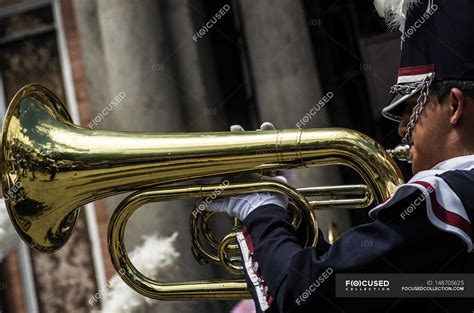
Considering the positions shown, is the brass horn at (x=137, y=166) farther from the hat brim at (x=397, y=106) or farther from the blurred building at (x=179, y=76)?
the blurred building at (x=179, y=76)

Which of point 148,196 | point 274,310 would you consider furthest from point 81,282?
point 274,310

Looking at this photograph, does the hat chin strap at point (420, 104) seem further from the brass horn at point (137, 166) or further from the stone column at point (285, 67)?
the stone column at point (285, 67)

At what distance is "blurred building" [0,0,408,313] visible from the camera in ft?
16.8

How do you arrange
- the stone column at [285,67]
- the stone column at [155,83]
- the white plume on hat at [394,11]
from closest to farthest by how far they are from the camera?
the white plume on hat at [394,11] < the stone column at [155,83] < the stone column at [285,67]

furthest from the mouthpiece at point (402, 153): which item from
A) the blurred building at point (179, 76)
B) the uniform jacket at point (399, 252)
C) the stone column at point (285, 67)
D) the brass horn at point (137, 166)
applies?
the stone column at point (285, 67)

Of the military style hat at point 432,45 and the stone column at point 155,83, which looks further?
the stone column at point 155,83

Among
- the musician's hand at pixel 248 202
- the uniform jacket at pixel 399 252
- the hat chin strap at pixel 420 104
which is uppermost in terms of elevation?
the hat chin strap at pixel 420 104

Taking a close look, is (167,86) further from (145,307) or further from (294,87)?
(145,307)

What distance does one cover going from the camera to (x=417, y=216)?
222 centimetres

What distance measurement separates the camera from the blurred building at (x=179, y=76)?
512 centimetres

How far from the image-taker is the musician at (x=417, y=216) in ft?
7.25

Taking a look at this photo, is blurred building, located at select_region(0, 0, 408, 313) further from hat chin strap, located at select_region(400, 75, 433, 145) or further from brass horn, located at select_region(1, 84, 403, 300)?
hat chin strap, located at select_region(400, 75, 433, 145)

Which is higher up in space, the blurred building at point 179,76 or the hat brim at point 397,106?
the blurred building at point 179,76

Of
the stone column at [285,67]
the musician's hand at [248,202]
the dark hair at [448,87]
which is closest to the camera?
the dark hair at [448,87]
